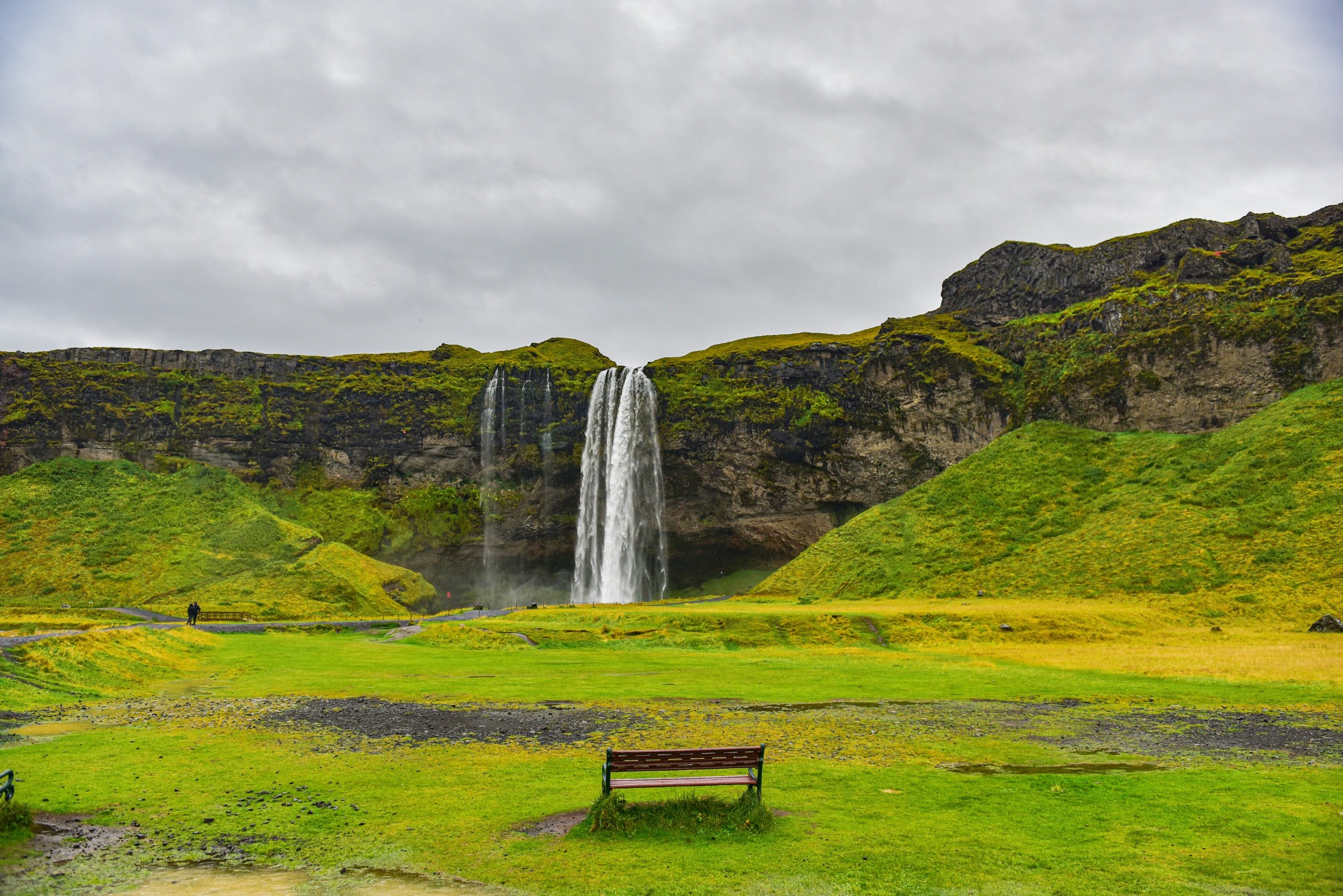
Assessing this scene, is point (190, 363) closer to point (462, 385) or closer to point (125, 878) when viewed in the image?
point (462, 385)

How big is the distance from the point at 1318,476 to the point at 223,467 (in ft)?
354

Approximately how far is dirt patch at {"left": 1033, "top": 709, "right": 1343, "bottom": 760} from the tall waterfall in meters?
71.9

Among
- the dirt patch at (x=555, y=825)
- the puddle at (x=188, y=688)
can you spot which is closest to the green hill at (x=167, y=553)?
the puddle at (x=188, y=688)

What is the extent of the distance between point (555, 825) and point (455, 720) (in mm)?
9006

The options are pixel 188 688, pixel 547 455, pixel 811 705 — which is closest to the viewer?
pixel 811 705

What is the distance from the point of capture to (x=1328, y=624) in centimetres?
3750

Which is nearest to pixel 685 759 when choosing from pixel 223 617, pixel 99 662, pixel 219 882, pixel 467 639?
pixel 219 882

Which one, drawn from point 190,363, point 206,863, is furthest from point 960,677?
point 190,363

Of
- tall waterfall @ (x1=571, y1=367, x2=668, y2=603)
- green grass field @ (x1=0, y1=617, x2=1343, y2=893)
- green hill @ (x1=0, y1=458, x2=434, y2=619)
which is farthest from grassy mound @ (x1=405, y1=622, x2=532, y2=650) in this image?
tall waterfall @ (x1=571, y1=367, x2=668, y2=603)

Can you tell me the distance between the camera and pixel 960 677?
27.5m

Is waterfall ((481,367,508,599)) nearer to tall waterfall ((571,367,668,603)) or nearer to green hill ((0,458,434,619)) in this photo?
tall waterfall ((571,367,668,603))

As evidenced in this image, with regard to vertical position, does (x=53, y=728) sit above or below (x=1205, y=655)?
above

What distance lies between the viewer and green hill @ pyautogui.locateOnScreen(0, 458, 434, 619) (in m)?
69.0

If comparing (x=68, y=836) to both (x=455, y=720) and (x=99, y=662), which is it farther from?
(x=99, y=662)
